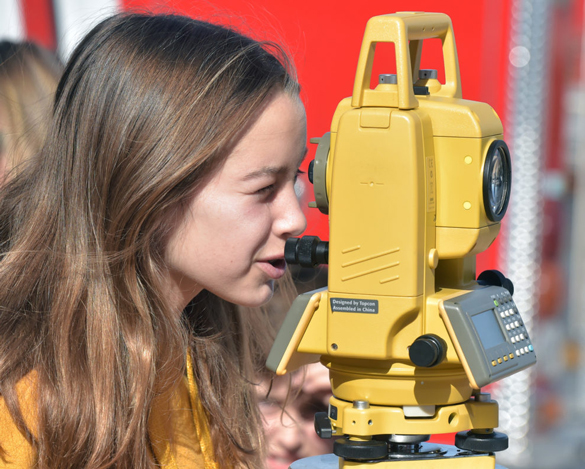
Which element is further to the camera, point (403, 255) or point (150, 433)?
point (150, 433)

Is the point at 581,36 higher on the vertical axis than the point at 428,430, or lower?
higher

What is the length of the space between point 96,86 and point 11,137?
32.4 inches

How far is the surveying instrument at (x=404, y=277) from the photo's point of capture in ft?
3.10

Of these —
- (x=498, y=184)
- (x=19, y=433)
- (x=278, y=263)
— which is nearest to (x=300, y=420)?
(x=278, y=263)

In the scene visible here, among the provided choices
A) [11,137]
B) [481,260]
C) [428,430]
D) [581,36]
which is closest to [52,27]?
[11,137]

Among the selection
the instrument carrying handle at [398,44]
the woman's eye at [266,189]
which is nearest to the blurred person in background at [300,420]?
the woman's eye at [266,189]

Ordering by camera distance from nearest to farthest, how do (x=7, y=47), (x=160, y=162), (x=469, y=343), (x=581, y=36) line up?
(x=469, y=343) < (x=160, y=162) < (x=7, y=47) < (x=581, y=36)

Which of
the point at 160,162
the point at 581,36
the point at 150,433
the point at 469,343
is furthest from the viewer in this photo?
the point at 581,36

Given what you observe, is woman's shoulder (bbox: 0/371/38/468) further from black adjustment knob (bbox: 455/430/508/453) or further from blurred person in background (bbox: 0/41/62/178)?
blurred person in background (bbox: 0/41/62/178)

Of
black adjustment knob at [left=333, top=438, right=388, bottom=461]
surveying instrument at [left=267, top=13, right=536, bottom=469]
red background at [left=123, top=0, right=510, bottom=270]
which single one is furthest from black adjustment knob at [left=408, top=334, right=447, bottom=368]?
red background at [left=123, top=0, right=510, bottom=270]

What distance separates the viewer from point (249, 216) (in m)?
1.23

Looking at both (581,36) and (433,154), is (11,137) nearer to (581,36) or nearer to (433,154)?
(433,154)

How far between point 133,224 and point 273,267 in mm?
256

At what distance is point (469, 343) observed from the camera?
93 centimetres
